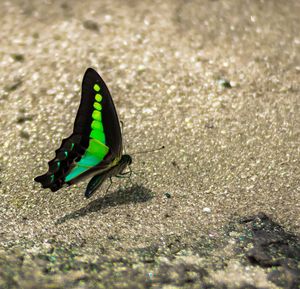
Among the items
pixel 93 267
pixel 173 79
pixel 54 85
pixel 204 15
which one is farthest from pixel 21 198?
pixel 204 15

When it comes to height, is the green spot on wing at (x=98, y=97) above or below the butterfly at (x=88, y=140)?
above

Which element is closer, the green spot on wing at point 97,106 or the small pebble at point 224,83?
the green spot on wing at point 97,106

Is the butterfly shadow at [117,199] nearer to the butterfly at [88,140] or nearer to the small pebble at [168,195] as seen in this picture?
the small pebble at [168,195]

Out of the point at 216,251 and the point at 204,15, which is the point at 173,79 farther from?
the point at 216,251

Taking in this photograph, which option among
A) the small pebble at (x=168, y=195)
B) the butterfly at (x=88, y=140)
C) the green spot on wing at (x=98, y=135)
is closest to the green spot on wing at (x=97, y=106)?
the butterfly at (x=88, y=140)

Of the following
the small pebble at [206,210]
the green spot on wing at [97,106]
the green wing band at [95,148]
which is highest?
the green spot on wing at [97,106]

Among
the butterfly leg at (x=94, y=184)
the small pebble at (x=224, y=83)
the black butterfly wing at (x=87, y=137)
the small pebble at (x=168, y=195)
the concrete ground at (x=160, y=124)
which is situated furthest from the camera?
the small pebble at (x=224, y=83)

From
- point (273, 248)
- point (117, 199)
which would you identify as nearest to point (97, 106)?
point (117, 199)
